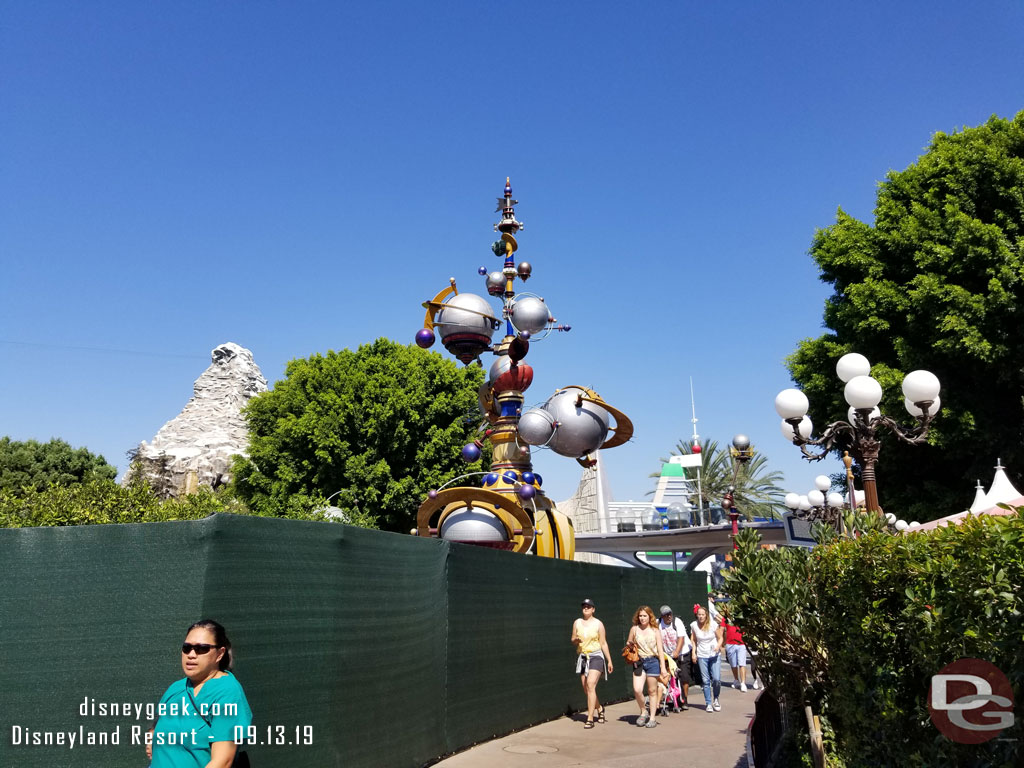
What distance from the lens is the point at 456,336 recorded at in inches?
553

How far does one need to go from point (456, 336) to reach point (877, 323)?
42.0 feet

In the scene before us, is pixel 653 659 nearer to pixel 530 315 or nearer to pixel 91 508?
pixel 530 315

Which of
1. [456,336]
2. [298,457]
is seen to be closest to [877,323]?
[456,336]

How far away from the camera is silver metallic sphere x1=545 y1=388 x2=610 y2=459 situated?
1417 cm

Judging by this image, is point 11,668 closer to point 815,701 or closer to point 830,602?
point 830,602

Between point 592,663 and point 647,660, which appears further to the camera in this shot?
point 647,660

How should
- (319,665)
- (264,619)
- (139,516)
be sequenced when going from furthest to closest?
(139,516), (319,665), (264,619)

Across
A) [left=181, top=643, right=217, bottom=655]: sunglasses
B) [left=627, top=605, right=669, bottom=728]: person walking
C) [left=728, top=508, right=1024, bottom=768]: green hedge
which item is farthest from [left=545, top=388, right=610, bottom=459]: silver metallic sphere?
[left=181, top=643, right=217, bottom=655]: sunglasses

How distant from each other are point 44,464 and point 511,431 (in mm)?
39705

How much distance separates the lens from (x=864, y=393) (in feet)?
33.1

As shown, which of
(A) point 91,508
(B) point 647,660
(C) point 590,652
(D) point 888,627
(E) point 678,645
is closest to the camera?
(D) point 888,627

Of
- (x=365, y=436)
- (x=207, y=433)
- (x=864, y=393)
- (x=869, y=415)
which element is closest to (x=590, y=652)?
(x=869, y=415)

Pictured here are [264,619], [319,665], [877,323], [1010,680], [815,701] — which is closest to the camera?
[1010,680]

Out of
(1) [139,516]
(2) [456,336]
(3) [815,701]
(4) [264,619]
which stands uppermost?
(2) [456,336]
